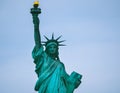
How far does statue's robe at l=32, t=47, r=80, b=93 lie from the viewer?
2266 cm

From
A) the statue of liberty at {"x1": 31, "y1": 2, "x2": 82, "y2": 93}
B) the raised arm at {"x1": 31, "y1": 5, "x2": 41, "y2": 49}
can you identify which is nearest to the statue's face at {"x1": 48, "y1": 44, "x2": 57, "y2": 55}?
the statue of liberty at {"x1": 31, "y1": 2, "x2": 82, "y2": 93}

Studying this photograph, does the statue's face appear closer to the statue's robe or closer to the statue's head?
the statue's head

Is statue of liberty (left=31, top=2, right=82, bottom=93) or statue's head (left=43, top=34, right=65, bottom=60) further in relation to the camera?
statue's head (left=43, top=34, right=65, bottom=60)

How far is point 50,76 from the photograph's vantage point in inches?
901

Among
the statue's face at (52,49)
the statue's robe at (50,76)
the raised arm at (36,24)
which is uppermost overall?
the raised arm at (36,24)

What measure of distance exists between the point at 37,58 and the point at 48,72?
2.06ft

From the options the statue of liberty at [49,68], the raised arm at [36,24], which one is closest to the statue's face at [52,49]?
the statue of liberty at [49,68]

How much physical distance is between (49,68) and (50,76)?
0.95ft

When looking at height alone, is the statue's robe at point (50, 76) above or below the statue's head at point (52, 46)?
below

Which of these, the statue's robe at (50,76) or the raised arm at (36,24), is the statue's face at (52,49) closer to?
the statue's robe at (50,76)

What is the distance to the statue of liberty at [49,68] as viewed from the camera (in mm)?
22781

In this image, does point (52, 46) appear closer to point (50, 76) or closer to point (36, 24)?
point (36, 24)

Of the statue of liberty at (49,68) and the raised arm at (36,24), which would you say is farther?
the raised arm at (36,24)

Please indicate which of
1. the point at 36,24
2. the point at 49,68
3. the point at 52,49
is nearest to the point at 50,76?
the point at 49,68
